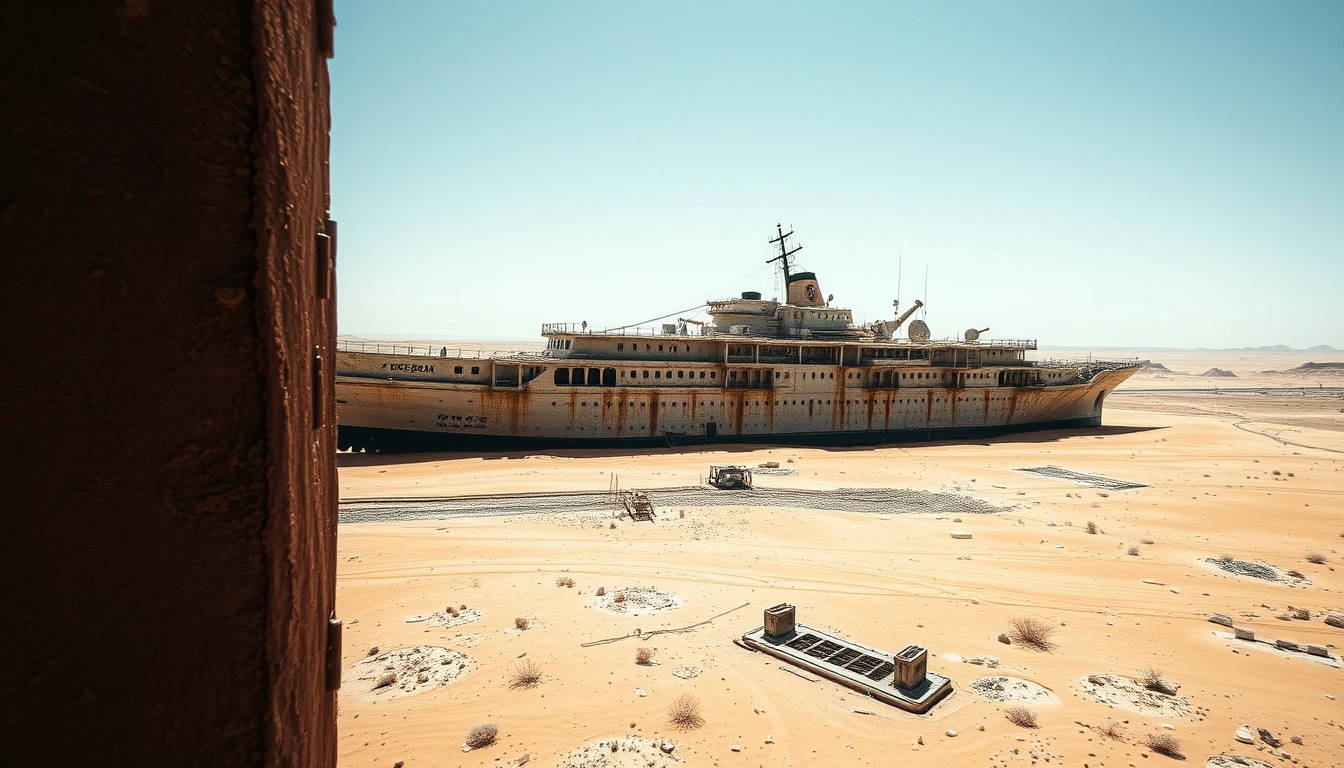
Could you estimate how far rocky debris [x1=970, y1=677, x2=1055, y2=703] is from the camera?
837cm

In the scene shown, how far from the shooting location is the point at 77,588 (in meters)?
1.53

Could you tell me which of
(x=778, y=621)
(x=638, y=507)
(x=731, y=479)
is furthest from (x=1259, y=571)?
(x=638, y=507)

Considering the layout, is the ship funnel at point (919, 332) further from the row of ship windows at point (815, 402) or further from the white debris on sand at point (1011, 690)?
the white debris on sand at point (1011, 690)

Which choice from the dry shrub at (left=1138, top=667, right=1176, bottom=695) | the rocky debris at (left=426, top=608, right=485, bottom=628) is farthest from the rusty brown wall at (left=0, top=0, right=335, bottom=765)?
the dry shrub at (left=1138, top=667, right=1176, bottom=695)

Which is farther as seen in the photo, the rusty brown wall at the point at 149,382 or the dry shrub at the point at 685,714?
the dry shrub at the point at 685,714

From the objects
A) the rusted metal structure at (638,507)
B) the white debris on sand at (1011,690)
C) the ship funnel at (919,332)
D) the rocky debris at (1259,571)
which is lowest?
the rocky debris at (1259,571)

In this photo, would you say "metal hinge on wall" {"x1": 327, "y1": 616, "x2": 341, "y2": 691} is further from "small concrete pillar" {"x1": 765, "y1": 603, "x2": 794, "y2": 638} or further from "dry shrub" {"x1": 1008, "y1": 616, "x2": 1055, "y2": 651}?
"dry shrub" {"x1": 1008, "y1": 616, "x2": 1055, "y2": 651}

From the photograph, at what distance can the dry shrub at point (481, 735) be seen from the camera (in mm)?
7145

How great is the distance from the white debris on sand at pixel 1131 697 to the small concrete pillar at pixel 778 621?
412cm

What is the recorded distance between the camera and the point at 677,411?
2998cm

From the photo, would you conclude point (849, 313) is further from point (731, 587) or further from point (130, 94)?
point (130, 94)

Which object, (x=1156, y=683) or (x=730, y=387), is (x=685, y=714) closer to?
(x=1156, y=683)

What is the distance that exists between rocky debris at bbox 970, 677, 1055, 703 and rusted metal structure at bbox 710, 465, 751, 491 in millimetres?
12542

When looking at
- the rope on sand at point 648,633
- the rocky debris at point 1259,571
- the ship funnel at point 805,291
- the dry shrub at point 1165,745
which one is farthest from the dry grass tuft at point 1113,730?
the ship funnel at point 805,291
